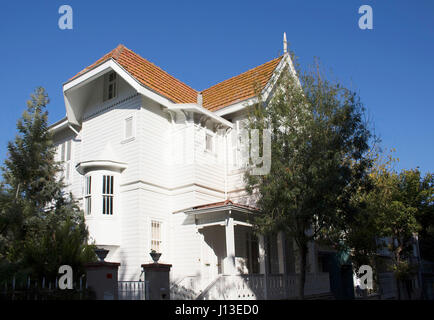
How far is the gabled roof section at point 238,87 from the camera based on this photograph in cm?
1986

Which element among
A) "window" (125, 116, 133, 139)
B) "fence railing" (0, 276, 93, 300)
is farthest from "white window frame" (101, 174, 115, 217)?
"fence railing" (0, 276, 93, 300)

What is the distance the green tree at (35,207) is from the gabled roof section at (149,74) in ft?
12.2

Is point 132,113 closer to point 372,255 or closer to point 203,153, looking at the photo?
point 203,153

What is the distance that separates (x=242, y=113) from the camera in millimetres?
19891

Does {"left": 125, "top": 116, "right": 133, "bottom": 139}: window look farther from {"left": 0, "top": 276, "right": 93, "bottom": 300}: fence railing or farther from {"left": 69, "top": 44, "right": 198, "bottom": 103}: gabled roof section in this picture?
{"left": 0, "top": 276, "right": 93, "bottom": 300}: fence railing

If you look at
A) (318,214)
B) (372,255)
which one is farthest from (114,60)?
(372,255)

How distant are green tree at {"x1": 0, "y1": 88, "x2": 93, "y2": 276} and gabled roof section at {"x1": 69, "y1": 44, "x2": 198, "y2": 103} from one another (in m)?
3.73

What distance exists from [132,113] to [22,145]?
15.2ft

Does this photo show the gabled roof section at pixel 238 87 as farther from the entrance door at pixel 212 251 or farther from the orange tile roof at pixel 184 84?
the entrance door at pixel 212 251

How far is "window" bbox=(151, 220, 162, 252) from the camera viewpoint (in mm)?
16797

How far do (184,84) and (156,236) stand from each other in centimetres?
1013

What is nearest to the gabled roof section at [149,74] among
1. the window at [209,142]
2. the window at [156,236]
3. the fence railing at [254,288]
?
the window at [209,142]

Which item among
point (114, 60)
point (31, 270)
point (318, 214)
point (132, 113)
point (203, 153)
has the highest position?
point (114, 60)

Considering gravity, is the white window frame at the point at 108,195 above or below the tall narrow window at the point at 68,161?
below
